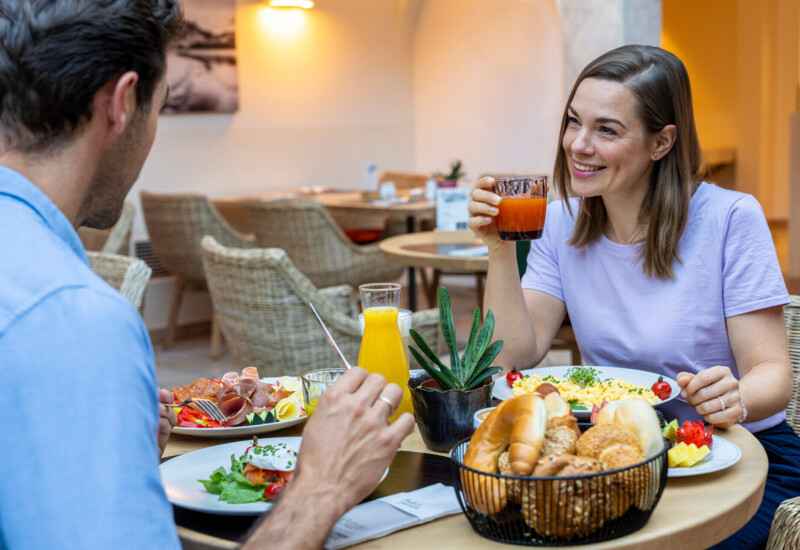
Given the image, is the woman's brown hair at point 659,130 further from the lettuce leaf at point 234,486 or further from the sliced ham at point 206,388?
the lettuce leaf at point 234,486

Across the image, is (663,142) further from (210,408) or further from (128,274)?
→ (128,274)

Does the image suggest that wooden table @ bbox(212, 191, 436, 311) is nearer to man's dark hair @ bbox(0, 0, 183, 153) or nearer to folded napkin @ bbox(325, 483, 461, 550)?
folded napkin @ bbox(325, 483, 461, 550)

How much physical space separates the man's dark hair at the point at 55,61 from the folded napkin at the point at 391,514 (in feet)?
1.70

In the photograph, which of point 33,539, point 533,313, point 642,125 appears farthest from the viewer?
point 533,313

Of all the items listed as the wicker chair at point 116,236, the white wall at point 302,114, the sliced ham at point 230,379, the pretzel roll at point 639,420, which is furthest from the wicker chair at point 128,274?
the white wall at point 302,114

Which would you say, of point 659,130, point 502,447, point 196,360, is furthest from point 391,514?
point 196,360

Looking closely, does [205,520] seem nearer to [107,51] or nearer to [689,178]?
[107,51]

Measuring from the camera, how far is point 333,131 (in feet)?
24.1

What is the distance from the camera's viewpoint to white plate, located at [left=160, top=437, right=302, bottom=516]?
1071 millimetres

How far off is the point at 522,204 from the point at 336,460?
2.87 ft

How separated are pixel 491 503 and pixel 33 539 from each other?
0.45 metres

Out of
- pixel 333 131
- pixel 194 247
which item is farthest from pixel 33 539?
pixel 333 131

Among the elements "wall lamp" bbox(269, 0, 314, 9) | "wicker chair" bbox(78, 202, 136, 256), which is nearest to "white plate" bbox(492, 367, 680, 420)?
"wicker chair" bbox(78, 202, 136, 256)

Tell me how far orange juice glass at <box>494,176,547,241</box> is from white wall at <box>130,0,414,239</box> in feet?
15.2
